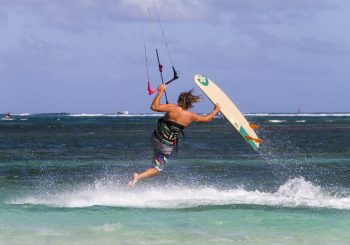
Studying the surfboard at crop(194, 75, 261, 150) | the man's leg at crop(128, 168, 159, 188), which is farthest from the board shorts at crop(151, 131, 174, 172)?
the surfboard at crop(194, 75, 261, 150)

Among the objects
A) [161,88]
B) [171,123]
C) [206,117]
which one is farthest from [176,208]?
[161,88]

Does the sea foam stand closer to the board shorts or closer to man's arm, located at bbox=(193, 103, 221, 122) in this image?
the board shorts

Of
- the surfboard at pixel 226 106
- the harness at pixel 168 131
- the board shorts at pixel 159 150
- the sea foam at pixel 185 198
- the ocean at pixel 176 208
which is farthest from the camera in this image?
the surfboard at pixel 226 106

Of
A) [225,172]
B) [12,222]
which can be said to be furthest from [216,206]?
[225,172]

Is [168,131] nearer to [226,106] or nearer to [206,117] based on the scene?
[206,117]

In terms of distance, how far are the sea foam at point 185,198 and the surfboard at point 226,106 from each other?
117 centimetres

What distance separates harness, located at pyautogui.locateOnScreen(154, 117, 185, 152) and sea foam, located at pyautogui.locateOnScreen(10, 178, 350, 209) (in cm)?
117

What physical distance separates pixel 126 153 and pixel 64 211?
56.8 ft

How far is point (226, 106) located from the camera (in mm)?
12523

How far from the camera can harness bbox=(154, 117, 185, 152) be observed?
10859mm

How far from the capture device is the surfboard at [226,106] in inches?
478

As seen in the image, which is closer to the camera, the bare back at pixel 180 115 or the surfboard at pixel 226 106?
the bare back at pixel 180 115

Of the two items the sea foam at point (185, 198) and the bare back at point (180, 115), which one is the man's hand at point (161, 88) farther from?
the sea foam at point (185, 198)

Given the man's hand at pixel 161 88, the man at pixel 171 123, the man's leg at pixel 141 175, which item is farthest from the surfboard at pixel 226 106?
the man's hand at pixel 161 88
